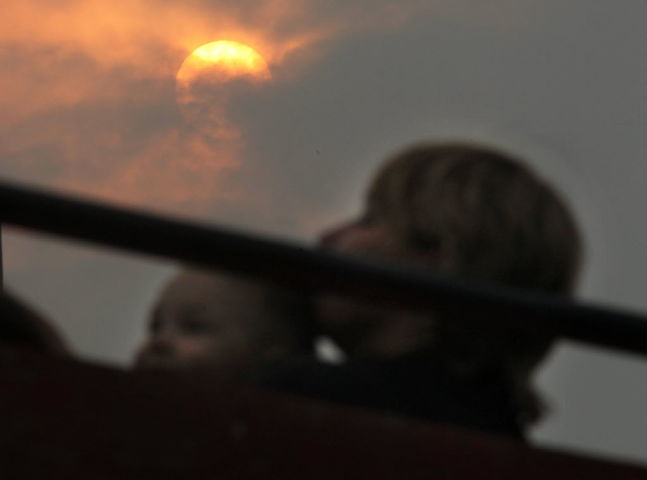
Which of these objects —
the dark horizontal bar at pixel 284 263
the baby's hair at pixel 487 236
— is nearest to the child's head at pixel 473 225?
the baby's hair at pixel 487 236

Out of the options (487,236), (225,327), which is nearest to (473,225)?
(487,236)

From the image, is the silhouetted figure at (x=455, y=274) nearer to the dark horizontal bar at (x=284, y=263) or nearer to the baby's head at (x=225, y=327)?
the baby's head at (x=225, y=327)

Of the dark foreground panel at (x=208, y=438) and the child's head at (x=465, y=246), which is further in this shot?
the child's head at (x=465, y=246)

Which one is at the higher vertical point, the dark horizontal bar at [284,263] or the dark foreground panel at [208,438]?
the dark horizontal bar at [284,263]

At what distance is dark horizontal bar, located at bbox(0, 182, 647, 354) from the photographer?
1.78ft

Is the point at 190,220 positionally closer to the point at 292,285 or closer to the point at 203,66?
the point at 292,285

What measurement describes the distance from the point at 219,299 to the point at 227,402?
23 cm

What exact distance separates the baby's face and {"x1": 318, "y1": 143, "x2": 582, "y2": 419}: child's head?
0.07 meters

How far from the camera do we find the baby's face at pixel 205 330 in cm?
90

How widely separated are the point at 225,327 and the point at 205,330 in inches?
0.9

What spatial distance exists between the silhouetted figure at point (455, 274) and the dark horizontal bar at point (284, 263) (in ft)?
0.85

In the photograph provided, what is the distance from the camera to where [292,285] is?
0.55 m

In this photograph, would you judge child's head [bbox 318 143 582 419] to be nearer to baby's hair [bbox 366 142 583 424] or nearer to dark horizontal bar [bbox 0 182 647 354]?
baby's hair [bbox 366 142 583 424]

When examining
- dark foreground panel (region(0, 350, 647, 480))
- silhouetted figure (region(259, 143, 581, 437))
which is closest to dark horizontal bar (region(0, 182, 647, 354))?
dark foreground panel (region(0, 350, 647, 480))
